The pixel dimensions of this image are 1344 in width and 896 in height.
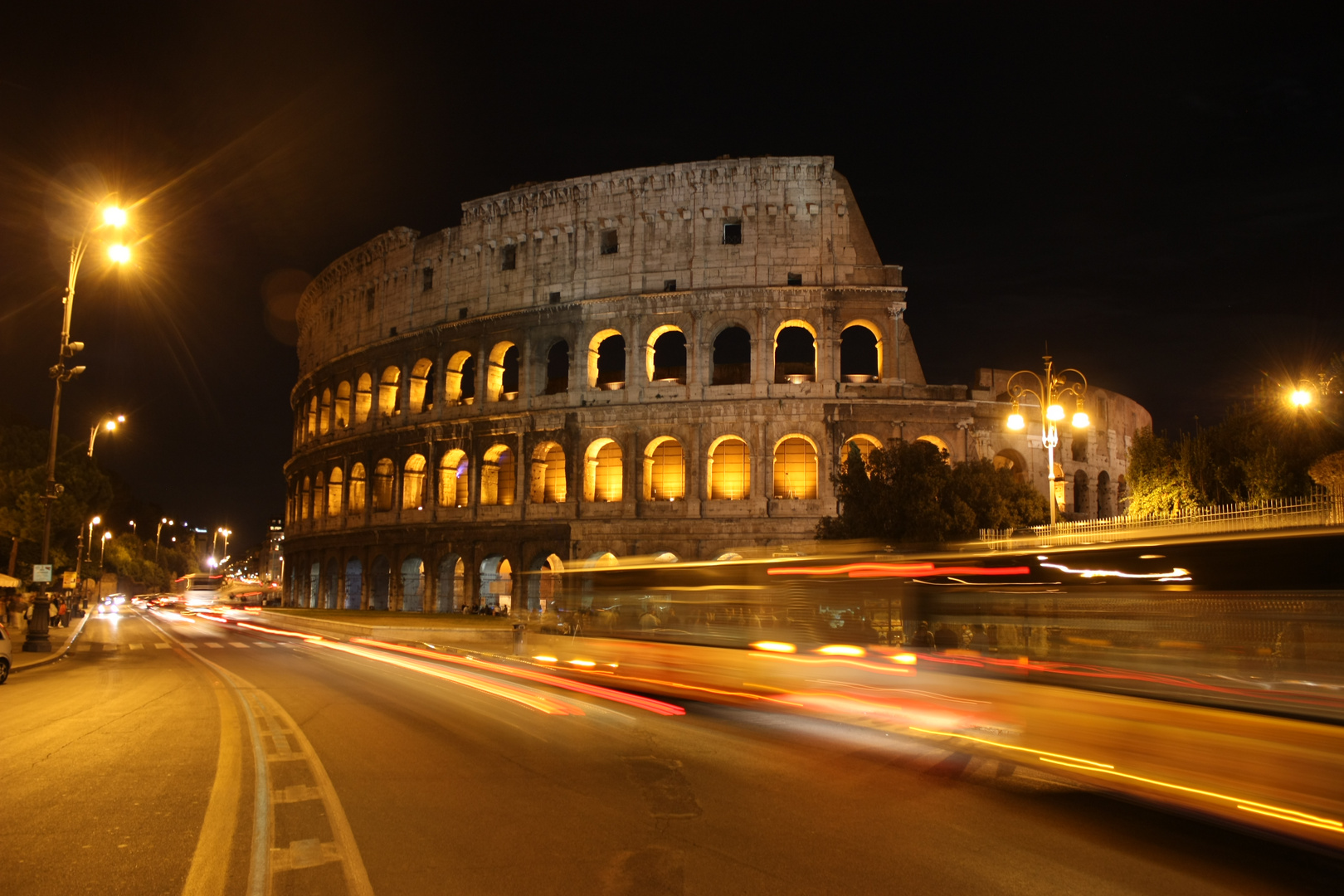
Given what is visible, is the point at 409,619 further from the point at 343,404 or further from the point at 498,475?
the point at 343,404

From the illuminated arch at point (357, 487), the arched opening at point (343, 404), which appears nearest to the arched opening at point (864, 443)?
the illuminated arch at point (357, 487)

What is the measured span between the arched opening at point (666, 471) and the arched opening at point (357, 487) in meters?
17.0

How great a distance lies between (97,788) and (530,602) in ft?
94.6

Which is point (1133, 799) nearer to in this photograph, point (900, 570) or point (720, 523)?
point (900, 570)

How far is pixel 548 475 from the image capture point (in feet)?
129

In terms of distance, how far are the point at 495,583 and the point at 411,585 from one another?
5.07 metres

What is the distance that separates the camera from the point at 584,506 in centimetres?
3644

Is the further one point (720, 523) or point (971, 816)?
point (720, 523)

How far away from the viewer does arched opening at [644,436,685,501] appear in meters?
36.8

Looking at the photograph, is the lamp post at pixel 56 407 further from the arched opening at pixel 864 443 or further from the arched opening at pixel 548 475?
the arched opening at pixel 864 443

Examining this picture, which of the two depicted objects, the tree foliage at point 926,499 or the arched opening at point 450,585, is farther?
the arched opening at point 450,585

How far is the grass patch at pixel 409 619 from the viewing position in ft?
103

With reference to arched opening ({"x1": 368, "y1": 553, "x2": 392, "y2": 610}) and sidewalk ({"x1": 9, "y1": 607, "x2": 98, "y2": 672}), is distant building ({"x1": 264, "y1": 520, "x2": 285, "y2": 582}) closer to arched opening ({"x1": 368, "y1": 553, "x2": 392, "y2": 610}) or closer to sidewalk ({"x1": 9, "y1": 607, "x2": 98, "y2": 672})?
arched opening ({"x1": 368, "y1": 553, "x2": 392, "y2": 610})

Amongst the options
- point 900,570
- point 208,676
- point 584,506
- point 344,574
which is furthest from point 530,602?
point 900,570
